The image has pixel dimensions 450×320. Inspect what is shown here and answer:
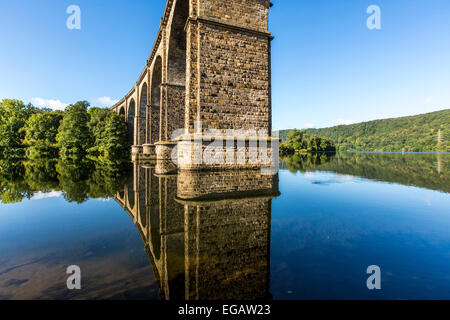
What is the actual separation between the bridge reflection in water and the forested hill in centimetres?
10020

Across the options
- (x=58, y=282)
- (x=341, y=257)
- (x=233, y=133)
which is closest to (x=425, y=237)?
(x=341, y=257)

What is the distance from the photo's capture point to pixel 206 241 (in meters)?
2.59

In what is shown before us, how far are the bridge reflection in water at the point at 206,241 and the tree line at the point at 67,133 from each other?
90.2 feet

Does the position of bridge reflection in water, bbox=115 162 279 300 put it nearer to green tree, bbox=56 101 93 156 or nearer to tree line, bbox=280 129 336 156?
green tree, bbox=56 101 93 156

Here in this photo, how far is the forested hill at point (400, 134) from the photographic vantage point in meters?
81.5

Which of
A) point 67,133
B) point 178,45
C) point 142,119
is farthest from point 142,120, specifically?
point 178,45

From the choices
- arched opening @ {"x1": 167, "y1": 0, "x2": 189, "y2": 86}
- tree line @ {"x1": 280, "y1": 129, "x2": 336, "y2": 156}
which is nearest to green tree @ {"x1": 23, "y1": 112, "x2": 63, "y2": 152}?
arched opening @ {"x1": 167, "y1": 0, "x2": 189, "y2": 86}

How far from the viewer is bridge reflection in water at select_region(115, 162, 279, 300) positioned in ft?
5.76

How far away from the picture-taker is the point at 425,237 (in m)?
2.82

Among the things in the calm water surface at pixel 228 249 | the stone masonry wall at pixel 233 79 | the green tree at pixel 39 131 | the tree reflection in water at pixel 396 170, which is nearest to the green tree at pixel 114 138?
the green tree at pixel 39 131

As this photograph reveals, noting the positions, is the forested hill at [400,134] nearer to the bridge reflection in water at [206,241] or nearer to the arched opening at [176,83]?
the arched opening at [176,83]

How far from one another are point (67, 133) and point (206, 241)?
36.7 m
